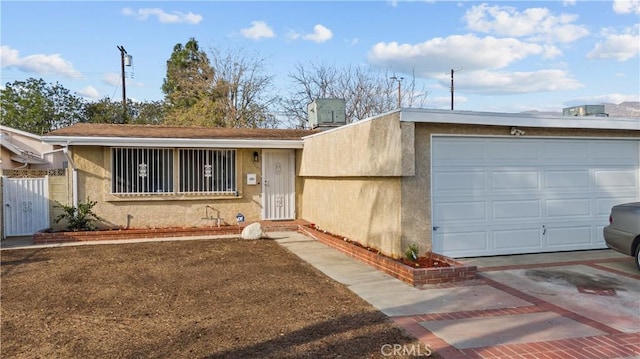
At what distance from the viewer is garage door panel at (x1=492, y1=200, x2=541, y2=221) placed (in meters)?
8.15

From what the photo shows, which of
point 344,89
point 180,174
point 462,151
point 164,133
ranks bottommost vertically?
point 180,174

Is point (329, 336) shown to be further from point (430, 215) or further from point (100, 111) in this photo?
point (100, 111)

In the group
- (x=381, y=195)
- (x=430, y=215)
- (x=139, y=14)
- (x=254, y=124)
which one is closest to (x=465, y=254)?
(x=430, y=215)

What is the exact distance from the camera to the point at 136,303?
565 cm

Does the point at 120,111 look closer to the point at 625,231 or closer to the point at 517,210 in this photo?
the point at 517,210

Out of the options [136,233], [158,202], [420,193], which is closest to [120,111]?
[158,202]

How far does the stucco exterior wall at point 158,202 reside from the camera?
11625 millimetres

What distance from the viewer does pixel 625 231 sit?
709 centimetres

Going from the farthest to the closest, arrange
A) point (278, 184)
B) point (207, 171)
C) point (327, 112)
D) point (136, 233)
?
point (327, 112), point (278, 184), point (207, 171), point (136, 233)

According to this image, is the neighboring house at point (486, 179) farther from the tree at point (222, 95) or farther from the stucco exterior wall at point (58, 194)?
the tree at point (222, 95)

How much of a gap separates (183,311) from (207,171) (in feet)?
25.2

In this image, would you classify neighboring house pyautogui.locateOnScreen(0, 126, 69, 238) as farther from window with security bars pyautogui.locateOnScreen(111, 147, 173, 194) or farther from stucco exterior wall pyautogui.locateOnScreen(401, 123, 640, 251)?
stucco exterior wall pyautogui.locateOnScreen(401, 123, 640, 251)

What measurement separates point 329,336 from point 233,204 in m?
8.89

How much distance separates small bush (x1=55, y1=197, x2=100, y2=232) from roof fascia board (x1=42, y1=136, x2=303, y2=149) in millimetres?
1587
